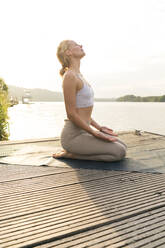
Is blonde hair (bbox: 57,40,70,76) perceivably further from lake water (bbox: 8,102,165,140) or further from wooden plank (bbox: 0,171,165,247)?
lake water (bbox: 8,102,165,140)

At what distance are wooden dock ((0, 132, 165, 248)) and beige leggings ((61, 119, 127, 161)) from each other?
0.41 ft

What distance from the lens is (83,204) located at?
6.35ft

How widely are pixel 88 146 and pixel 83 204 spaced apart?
134 cm

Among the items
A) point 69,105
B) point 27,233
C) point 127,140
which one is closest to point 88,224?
point 27,233

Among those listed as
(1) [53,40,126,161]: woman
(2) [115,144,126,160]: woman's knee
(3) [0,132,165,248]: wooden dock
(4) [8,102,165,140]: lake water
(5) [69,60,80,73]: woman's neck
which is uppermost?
(5) [69,60,80,73]: woman's neck

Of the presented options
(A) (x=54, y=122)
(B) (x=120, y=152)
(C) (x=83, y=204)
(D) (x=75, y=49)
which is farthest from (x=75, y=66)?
(A) (x=54, y=122)

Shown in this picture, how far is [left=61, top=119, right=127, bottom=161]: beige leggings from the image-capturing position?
3203mm

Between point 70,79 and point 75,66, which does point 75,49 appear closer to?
point 75,66

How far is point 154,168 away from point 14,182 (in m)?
1.75

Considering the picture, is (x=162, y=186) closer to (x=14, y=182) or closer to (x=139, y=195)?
(x=139, y=195)

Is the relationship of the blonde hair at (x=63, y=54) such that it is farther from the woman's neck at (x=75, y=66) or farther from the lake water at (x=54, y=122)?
the lake water at (x=54, y=122)

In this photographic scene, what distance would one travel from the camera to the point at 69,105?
3102mm

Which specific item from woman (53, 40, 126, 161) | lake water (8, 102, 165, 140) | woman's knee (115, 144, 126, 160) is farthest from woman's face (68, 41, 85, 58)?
lake water (8, 102, 165, 140)

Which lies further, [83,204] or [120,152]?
[120,152]
